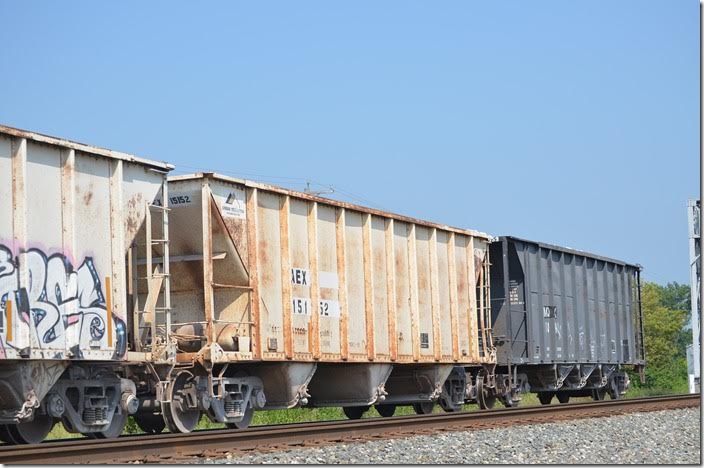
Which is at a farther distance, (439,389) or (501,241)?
(501,241)

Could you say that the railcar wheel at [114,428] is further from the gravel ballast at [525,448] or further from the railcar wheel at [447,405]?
the railcar wheel at [447,405]

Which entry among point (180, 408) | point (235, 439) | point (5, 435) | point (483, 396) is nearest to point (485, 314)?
point (483, 396)

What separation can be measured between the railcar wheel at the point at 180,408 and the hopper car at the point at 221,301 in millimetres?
29

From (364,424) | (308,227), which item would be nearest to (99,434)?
(364,424)

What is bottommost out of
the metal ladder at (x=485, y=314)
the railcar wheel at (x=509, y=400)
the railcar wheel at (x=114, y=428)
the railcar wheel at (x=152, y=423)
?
the railcar wheel at (x=509, y=400)

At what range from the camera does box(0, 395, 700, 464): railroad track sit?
12.0 meters

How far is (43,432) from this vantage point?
48.1ft

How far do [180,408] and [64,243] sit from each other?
3.59 metres

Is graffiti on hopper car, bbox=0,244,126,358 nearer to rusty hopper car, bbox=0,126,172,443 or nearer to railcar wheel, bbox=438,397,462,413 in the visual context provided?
rusty hopper car, bbox=0,126,172,443

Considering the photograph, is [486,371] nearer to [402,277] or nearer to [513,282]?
[513,282]

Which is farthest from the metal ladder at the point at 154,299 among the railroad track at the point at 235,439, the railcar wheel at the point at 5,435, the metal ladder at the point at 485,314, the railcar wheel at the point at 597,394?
the railcar wheel at the point at 597,394

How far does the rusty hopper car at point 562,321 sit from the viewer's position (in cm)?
2620

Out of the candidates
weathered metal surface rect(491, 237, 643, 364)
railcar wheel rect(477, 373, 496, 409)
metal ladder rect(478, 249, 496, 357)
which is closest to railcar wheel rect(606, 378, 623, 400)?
weathered metal surface rect(491, 237, 643, 364)

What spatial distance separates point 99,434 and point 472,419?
6491mm
